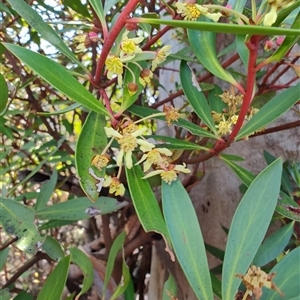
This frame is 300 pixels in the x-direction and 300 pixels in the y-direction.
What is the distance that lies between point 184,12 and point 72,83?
0.48 feet

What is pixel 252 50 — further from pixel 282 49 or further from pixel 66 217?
pixel 66 217

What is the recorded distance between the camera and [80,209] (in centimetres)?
66

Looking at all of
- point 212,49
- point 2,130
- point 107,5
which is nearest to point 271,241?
point 212,49

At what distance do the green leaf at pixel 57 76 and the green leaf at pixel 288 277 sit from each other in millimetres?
282

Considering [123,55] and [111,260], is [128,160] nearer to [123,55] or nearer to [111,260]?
[123,55]

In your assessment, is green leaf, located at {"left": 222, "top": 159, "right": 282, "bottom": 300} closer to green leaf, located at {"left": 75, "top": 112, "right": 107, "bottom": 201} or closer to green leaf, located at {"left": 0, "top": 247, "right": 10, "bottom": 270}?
green leaf, located at {"left": 75, "top": 112, "right": 107, "bottom": 201}

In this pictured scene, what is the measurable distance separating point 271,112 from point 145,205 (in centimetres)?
20

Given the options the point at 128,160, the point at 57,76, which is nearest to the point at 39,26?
the point at 57,76

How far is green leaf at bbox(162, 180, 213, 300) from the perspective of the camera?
458 millimetres

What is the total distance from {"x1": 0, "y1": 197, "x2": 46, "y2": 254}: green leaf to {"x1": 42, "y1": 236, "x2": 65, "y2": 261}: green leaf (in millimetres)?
108

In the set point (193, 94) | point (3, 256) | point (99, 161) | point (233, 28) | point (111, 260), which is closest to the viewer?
point (233, 28)

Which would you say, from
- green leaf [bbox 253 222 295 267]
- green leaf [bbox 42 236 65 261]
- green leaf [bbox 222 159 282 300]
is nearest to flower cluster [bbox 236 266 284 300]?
green leaf [bbox 222 159 282 300]

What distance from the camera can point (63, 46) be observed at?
47cm

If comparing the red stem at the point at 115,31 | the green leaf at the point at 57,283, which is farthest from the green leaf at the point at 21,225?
the red stem at the point at 115,31
